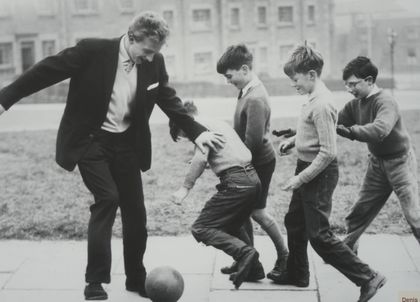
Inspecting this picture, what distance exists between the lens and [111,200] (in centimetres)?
432

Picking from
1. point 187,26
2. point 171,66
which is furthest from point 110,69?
point 187,26

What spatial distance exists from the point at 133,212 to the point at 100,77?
97 centimetres

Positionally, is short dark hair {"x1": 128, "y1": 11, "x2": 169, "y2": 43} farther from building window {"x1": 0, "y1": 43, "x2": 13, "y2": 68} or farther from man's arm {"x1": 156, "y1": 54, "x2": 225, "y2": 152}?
building window {"x1": 0, "y1": 43, "x2": 13, "y2": 68}

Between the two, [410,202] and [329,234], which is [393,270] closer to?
[410,202]

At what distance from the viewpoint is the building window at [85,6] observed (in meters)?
22.8

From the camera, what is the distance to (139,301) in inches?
180

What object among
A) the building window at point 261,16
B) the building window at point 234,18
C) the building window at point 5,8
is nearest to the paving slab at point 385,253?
the building window at point 234,18

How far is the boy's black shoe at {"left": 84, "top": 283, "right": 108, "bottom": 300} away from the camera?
4395 millimetres

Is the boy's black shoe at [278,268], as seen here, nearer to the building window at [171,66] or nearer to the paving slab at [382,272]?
the paving slab at [382,272]

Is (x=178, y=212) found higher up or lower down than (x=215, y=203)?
lower down

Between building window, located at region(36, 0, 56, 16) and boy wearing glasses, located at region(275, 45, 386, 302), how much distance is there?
21.5m

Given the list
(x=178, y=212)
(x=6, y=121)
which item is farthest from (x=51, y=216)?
(x=6, y=121)

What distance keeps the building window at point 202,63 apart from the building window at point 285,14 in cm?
282

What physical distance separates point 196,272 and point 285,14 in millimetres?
18966
